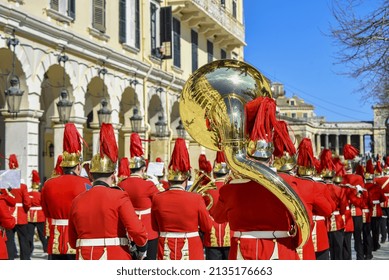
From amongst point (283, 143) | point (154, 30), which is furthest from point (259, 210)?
point (154, 30)

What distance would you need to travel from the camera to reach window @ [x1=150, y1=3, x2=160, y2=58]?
23.3 metres

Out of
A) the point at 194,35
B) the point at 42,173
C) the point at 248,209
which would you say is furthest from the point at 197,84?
the point at 194,35

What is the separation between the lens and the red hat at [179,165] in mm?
7273

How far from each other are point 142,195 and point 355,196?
4.25 m

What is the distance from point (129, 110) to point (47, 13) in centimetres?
667

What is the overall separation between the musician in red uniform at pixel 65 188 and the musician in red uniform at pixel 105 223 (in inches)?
69.6

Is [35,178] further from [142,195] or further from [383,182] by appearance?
[383,182]

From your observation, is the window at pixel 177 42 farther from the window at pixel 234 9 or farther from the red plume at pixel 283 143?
the red plume at pixel 283 143

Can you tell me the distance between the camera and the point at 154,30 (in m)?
23.6

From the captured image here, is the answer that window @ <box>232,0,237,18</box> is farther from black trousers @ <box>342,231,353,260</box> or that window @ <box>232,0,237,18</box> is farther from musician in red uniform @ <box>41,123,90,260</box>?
musician in red uniform @ <box>41,123,90,260</box>

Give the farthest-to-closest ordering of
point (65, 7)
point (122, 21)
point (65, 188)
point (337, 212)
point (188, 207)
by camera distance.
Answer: point (122, 21) < point (65, 7) < point (337, 212) < point (65, 188) < point (188, 207)

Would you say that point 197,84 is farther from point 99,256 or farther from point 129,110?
point 129,110

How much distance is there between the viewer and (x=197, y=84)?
5.17m

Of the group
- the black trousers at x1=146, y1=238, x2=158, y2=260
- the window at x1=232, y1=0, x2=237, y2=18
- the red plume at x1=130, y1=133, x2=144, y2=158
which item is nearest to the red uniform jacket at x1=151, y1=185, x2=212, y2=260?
the black trousers at x1=146, y1=238, x2=158, y2=260
